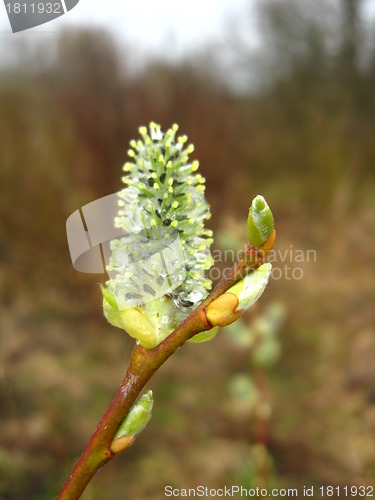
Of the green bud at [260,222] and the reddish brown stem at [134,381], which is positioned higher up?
the green bud at [260,222]

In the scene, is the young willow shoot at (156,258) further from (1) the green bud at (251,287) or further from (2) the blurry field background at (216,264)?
(2) the blurry field background at (216,264)

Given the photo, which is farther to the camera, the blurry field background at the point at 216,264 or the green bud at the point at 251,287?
the blurry field background at the point at 216,264

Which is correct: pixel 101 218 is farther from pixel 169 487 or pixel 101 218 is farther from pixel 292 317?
pixel 292 317

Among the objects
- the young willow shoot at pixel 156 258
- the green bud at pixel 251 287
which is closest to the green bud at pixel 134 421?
the young willow shoot at pixel 156 258

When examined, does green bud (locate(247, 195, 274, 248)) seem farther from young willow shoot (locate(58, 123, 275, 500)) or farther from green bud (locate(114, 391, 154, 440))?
green bud (locate(114, 391, 154, 440))

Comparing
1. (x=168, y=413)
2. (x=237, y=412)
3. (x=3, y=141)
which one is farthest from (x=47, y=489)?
(x=3, y=141)

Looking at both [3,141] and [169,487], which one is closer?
[169,487]

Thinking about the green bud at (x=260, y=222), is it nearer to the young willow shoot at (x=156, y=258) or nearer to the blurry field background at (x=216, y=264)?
the young willow shoot at (x=156, y=258)

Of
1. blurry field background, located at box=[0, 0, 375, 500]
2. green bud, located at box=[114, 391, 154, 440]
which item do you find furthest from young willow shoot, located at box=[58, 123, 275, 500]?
blurry field background, located at box=[0, 0, 375, 500]
